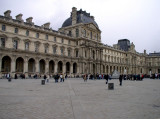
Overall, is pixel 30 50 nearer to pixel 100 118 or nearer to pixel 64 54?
pixel 64 54

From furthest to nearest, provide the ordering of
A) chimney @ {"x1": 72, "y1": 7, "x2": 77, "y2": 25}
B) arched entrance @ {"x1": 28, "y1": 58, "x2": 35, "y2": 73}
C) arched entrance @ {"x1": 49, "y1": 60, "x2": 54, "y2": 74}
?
chimney @ {"x1": 72, "y1": 7, "x2": 77, "y2": 25}, arched entrance @ {"x1": 49, "y1": 60, "x2": 54, "y2": 74}, arched entrance @ {"x1": 28, "y1": 58, "x2": 35, "y2": 73}

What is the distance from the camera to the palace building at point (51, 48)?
137 ft

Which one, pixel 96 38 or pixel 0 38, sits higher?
pixel 96 38

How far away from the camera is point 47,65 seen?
49406 mm

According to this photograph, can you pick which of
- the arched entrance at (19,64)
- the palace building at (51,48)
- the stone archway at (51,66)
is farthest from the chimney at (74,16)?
the arched entrance at (19,64)

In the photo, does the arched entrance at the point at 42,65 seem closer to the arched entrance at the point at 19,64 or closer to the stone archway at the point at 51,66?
the stone archway at the point at 51,66

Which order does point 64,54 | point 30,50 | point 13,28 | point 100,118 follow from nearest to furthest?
point 100,118 < point 13,28 < point 30,50 < point 64,54

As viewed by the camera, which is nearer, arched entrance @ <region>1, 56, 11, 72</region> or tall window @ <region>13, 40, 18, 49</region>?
arched entrance @ <region>1, 56, 11, 72</region>

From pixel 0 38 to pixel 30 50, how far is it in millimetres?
8406

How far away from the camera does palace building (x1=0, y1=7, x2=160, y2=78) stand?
1645 inches

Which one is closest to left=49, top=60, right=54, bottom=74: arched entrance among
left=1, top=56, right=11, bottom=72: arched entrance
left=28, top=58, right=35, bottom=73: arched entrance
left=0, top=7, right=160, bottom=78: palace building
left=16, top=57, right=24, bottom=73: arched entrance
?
left=0, top=7, right=160, bottom=78: palace building

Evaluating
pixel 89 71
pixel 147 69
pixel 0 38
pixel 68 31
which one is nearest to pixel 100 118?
pixel 0 38

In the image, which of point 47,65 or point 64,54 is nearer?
point 47,65

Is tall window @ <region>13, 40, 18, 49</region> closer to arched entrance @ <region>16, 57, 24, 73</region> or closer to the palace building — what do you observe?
the palace building
